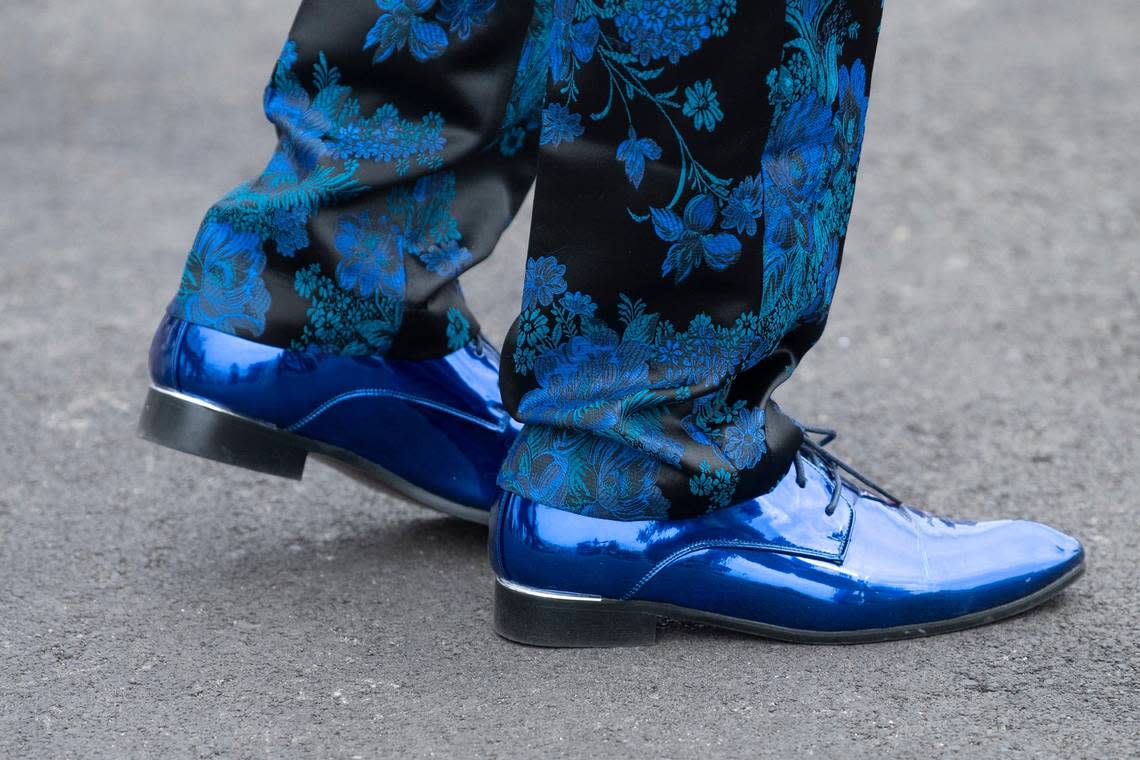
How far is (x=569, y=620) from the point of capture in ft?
4.14

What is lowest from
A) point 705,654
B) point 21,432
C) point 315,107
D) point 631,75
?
point 21,432

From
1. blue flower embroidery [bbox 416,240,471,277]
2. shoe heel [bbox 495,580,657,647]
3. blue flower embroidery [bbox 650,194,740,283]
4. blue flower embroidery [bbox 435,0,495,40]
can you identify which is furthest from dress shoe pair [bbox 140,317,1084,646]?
blue flower embroidery [bbox 435,0,495,40]

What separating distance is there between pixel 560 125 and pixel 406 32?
0.89 ft

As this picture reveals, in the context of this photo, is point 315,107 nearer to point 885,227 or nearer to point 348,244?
point 348,244

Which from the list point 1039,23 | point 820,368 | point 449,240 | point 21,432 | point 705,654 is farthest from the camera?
point 1039,23

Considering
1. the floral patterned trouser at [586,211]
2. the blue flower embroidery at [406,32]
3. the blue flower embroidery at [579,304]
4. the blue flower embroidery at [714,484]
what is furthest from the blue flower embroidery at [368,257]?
the blue flower embroidery at [714,484]

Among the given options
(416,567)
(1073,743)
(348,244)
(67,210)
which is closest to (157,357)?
(348,244)

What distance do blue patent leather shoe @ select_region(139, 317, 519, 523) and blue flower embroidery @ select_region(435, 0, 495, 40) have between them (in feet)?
1.16

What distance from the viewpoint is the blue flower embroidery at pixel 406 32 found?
4.28 ft

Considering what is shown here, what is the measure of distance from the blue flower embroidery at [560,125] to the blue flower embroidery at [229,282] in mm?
391

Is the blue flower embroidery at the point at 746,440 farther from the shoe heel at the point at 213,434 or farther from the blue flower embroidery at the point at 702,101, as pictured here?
the shoe heel at the point at 213,434

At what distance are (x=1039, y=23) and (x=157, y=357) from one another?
305 cm

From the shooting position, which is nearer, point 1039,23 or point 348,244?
point 348,244

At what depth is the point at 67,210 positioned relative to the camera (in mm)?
2824
